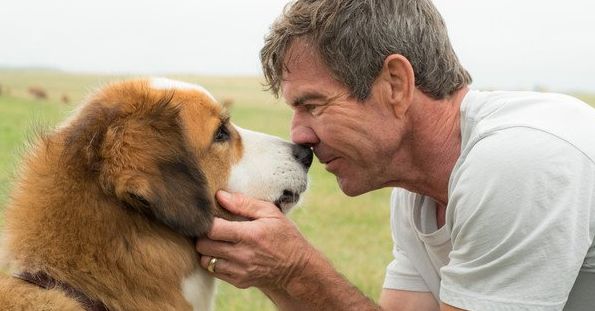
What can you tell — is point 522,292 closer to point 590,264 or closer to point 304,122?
point 590,264

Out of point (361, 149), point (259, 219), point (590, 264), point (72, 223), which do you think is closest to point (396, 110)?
point (361, 149)

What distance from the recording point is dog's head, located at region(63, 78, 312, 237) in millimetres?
2674

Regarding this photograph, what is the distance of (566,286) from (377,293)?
386 centimetres

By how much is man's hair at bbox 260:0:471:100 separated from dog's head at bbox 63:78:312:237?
44 cm

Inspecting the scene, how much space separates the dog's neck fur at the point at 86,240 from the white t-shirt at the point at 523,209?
44.8 inches

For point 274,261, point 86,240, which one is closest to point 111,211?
point 86,240

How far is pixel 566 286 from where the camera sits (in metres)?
2.89

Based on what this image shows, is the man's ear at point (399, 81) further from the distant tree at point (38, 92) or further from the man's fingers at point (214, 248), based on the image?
the distant tree at point (38, 92)

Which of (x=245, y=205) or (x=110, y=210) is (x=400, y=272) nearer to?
(x=245, y=205)

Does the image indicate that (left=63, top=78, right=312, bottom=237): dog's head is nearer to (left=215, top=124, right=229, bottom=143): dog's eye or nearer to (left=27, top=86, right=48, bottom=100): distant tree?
(left=215, top=124, right=229, bottom=143): dog's eye

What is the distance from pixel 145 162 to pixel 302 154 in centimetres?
91

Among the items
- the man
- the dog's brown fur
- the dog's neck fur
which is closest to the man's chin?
the man

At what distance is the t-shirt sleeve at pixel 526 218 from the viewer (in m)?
2.82

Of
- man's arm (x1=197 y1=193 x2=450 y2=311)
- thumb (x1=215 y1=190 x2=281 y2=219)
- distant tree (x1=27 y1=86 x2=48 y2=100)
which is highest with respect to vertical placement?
thumb (x1=215 y1=190 x2=281 y2=219)
